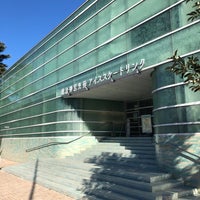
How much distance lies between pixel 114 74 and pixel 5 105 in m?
21.3

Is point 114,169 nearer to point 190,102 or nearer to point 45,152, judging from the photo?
point 190,102

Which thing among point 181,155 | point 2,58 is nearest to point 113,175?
point 181,155

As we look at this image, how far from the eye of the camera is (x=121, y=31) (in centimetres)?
1444

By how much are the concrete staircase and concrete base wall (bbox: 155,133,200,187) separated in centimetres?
34

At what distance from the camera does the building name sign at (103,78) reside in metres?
13.0

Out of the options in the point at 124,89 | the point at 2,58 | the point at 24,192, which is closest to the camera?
the point at 24,192

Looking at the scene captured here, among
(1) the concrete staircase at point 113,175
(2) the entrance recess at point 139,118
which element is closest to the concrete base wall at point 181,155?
(1) the concrete staircase at point 113,175

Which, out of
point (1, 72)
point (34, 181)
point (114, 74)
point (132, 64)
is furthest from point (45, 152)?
point (1, 72)

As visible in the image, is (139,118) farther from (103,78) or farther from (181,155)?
(181,155)

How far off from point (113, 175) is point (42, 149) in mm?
11040

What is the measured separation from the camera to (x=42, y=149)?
21062mm

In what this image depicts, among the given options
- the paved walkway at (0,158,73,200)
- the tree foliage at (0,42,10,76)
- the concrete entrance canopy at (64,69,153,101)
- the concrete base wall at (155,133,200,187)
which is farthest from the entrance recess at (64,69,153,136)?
the tree foliage at (0,42,10,76)

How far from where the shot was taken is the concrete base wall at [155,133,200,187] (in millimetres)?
9523

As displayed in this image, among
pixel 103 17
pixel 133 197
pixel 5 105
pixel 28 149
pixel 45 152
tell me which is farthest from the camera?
pixel 5 105
